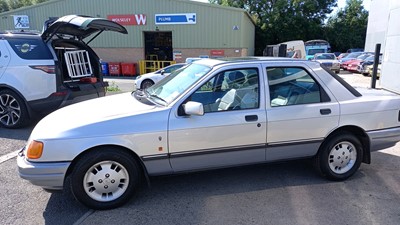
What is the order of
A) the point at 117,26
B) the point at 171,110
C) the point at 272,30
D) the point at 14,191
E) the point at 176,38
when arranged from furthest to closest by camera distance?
the point at 272,30
the point at 176,38
the point at 117,26
the point at 14,191
the point at 171,110

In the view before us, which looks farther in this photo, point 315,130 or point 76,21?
point 76,21

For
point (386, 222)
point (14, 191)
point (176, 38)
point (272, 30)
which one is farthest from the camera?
point (272, 30)

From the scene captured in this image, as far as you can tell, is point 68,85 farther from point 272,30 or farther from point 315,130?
point 272,30

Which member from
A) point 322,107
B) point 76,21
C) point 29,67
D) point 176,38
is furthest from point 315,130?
point 176,38

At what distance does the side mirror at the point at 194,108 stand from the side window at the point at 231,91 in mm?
263

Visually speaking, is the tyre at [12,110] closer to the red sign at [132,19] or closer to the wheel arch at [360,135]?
the wheel arch at [360,135]

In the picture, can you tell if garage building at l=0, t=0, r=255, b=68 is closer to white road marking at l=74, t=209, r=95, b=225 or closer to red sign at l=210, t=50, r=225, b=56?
red sign at l=210, t=50, r=225, b=56

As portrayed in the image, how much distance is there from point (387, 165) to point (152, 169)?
138 inches

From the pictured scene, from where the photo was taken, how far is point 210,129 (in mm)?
3307

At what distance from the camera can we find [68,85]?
6.25 m

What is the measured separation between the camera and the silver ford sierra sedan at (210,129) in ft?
9.98

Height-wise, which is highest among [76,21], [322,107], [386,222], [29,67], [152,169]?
[76,21]

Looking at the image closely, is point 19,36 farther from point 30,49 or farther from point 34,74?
point 34,74

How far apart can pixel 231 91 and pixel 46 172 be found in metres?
2.15
